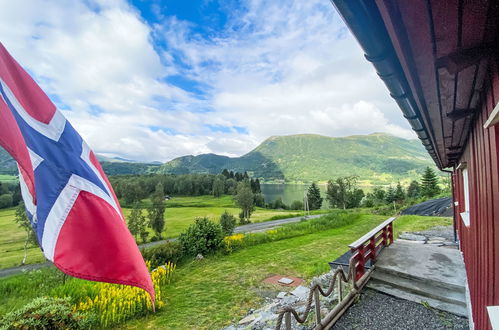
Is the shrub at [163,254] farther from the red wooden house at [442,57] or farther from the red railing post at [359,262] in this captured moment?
the red wooden house at [442,57]

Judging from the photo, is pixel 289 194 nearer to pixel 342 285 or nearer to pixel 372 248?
pixel 372 248

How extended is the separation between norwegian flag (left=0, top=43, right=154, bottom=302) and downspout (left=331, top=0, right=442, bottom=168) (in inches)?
74.1

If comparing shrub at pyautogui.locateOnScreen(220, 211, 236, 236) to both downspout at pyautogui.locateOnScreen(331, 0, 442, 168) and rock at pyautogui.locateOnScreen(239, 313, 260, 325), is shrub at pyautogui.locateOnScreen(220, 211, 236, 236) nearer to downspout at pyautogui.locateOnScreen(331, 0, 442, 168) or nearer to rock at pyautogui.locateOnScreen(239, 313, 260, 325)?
rock at pyautogui.locateOnScreen(239, 313, 260, 325)

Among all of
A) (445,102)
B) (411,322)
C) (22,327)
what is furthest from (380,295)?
(22,327)

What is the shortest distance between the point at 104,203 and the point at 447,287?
19.9ft

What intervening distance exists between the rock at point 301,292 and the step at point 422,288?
1.62 m

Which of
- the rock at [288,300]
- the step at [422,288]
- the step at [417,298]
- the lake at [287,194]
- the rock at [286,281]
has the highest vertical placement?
the step at [422,288]

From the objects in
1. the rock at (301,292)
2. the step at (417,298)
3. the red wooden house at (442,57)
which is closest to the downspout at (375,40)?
the red wooden house at (442,57)

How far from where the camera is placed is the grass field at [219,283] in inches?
212

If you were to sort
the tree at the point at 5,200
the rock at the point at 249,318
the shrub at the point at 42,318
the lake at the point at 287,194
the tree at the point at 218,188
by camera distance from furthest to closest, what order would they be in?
the lake at the point at 287,194 < the tree at the point at 218,188 < the tree at the point at 5,200 < the rock at the point at 249,318 < the shrub at the point at 42,318

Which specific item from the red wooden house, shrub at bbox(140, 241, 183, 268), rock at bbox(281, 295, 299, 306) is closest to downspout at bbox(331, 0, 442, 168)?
the red wooden house

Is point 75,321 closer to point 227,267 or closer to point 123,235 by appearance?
point 123,235

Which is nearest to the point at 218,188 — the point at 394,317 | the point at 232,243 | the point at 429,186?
the point at 429,186

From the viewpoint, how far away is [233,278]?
7.66m
